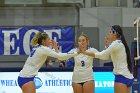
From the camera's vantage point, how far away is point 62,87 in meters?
8.40

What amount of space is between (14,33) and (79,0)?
3.03 m

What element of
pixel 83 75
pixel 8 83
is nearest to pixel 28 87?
pixel 83 75

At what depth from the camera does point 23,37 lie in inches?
585

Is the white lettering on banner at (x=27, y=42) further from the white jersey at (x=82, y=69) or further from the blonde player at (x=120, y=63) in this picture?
the blonde player at (x=120, y=63)

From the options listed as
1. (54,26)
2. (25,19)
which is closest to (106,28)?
(54,26)

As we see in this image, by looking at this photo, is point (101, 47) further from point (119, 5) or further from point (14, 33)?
point (14, 33)

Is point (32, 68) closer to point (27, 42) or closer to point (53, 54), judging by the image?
point (53, 54)

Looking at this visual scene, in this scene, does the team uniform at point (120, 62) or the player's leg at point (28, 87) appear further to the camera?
the player's leg at point (28, 87)

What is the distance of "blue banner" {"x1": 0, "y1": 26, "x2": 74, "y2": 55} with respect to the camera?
14.8 meters

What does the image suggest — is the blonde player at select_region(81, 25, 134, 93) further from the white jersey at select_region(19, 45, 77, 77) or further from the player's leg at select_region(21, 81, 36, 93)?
the player's leg at select_region(21, 81, 36, 93)

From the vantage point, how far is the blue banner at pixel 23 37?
48.5 ft

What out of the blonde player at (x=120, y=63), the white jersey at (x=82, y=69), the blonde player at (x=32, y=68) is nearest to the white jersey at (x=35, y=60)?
the blonde player at (x=32, y=68)

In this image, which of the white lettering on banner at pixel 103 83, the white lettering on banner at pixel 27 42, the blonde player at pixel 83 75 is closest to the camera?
the blonde player at pixel 83 75

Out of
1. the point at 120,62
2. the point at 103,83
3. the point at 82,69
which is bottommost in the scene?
the point at 103,83
